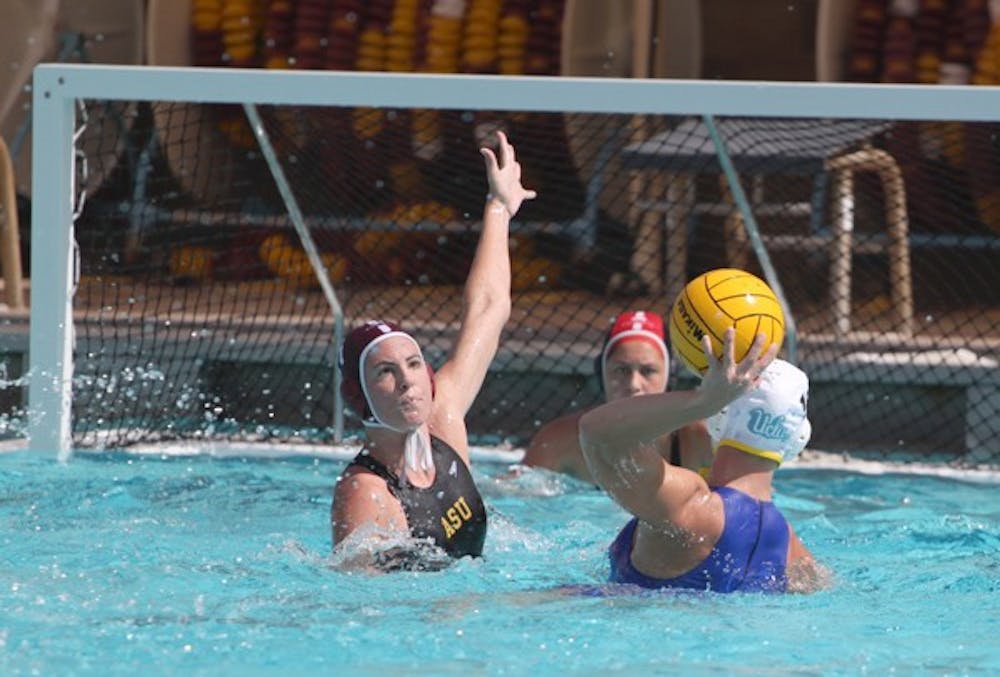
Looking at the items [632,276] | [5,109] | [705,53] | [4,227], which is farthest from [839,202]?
[5,109]

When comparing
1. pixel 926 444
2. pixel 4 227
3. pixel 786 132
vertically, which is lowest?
pixel 926 444

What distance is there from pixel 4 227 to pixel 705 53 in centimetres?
378

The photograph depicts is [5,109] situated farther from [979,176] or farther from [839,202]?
[979,176]

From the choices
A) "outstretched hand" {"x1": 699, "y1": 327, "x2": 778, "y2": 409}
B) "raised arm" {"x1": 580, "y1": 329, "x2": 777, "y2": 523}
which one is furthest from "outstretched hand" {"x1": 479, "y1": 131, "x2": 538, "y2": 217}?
"outstretched hand" {"x1": 699, "y1": 327, "x2": 778, "y2": 409}

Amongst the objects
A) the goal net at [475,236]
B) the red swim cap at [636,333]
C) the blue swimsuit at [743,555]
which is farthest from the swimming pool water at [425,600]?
the goal net at [475,236]

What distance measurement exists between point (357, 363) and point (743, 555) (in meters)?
1.08

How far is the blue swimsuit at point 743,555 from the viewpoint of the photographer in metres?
3.65

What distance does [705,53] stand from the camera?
914cm

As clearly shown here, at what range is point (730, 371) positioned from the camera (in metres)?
3.09

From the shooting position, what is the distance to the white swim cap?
3609mm

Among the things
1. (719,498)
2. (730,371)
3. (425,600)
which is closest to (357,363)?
(425,600)

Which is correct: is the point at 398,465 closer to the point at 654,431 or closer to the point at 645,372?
the point at 654,431

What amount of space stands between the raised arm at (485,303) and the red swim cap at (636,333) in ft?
2.79

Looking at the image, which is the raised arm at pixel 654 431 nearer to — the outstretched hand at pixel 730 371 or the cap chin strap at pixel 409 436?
the outstretched hand at pixel 730 371
